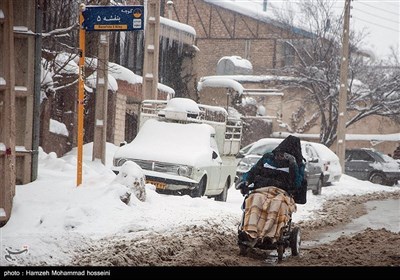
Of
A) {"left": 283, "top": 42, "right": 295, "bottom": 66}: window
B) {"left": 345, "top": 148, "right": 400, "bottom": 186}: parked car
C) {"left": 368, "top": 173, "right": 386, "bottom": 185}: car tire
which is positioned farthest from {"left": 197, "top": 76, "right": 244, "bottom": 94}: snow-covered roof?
{"left": 368, "top": 173, "right": 386, "bottom": 185}: car tire

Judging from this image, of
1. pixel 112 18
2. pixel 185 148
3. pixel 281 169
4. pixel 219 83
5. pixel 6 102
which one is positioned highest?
pixel 112 18

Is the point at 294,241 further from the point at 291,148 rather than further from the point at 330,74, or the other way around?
the point at 330,74

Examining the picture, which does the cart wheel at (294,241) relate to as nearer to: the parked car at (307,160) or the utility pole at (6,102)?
the utility pole at (6,102)

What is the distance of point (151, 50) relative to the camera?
12.1 metres

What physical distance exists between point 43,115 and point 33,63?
4.16 meters

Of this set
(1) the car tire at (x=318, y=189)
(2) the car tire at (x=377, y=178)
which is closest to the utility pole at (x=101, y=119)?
(1) the car tire at (x=318, y=189)

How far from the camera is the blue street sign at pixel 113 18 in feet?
24.6

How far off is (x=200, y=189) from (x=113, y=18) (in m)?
4.01

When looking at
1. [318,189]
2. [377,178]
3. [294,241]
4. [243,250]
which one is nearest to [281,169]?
[294,241]

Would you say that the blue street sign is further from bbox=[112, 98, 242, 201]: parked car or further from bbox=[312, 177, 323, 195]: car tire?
bbox=[312, 177, 323, 195]: car tire

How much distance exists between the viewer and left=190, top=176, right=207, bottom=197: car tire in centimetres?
1062

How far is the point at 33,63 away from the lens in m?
7.77
